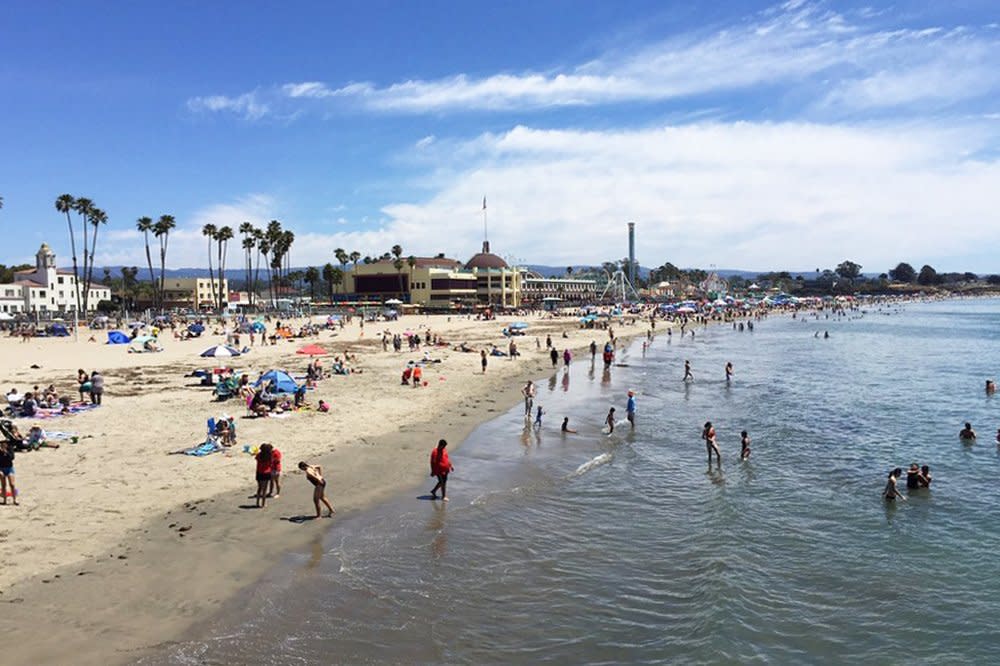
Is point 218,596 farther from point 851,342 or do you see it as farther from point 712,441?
point 851,342

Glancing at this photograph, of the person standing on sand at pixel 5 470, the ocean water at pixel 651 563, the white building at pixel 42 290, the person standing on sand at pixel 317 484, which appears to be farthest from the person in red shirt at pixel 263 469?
the white building at pixel 42 290

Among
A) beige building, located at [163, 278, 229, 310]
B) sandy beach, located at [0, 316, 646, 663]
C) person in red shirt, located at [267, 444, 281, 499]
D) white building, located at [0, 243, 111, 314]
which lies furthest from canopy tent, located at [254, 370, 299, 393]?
beige building, located at [163, 278, 229, 310]

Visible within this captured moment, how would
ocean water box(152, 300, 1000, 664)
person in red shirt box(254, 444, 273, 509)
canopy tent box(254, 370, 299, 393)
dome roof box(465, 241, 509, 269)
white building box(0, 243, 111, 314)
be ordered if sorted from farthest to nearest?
dome roof box(465, 241, 509, 269) < white building box(0, 243, 111, 314) < canopy tent box(254, 370, 299, 393) < person in red shirt box(254, 444, 273, 509) < ocean water box(152, 300, 1000, 664)

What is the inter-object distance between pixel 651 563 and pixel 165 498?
9824mm

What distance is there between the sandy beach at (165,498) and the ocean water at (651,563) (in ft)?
2.71

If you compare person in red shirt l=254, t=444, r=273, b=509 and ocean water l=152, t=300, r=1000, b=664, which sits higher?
person in red shirt l=254, t=444, r=273, b=509

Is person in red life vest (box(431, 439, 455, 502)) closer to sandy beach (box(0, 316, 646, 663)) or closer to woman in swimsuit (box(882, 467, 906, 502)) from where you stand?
sandy beach (box(0, 316, 646, 663))

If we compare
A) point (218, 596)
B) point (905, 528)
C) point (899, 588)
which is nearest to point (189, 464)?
point (218, 596)

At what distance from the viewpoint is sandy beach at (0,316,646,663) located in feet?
30.1

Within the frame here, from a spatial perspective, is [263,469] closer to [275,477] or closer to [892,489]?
[275,477]

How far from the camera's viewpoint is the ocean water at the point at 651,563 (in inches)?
358

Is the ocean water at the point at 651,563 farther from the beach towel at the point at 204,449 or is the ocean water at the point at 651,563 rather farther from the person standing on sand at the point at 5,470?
the person standing on sand at the point at 5,470

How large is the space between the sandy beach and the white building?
63.5 m

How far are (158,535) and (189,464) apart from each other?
175 inches
